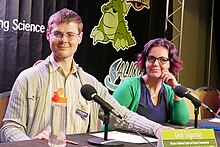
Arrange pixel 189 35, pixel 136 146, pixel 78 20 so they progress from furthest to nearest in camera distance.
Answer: pixel 189 35, pixel 78 20, pixel 136 146

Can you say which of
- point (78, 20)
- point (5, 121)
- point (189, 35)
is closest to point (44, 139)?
point (5, 121)

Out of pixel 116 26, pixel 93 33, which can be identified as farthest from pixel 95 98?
pixel 116 26

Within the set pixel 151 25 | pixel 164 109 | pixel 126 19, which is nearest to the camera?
pixel 164 109

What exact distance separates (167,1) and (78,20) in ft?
7.78

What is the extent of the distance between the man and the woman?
31cm

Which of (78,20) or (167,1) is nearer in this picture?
(78,20)

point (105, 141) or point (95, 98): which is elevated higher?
point (95, 98)

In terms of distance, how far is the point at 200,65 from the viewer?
5203 millimetres

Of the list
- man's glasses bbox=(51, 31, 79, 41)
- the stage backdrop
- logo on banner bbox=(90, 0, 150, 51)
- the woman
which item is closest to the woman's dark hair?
the woman

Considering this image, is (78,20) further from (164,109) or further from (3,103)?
(164,109)

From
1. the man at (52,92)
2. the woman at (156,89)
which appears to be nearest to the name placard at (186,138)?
the man at (52,92)

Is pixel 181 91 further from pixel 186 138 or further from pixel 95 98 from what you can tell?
pixel 186 138

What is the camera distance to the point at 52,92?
212 cm

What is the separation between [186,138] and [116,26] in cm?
258
